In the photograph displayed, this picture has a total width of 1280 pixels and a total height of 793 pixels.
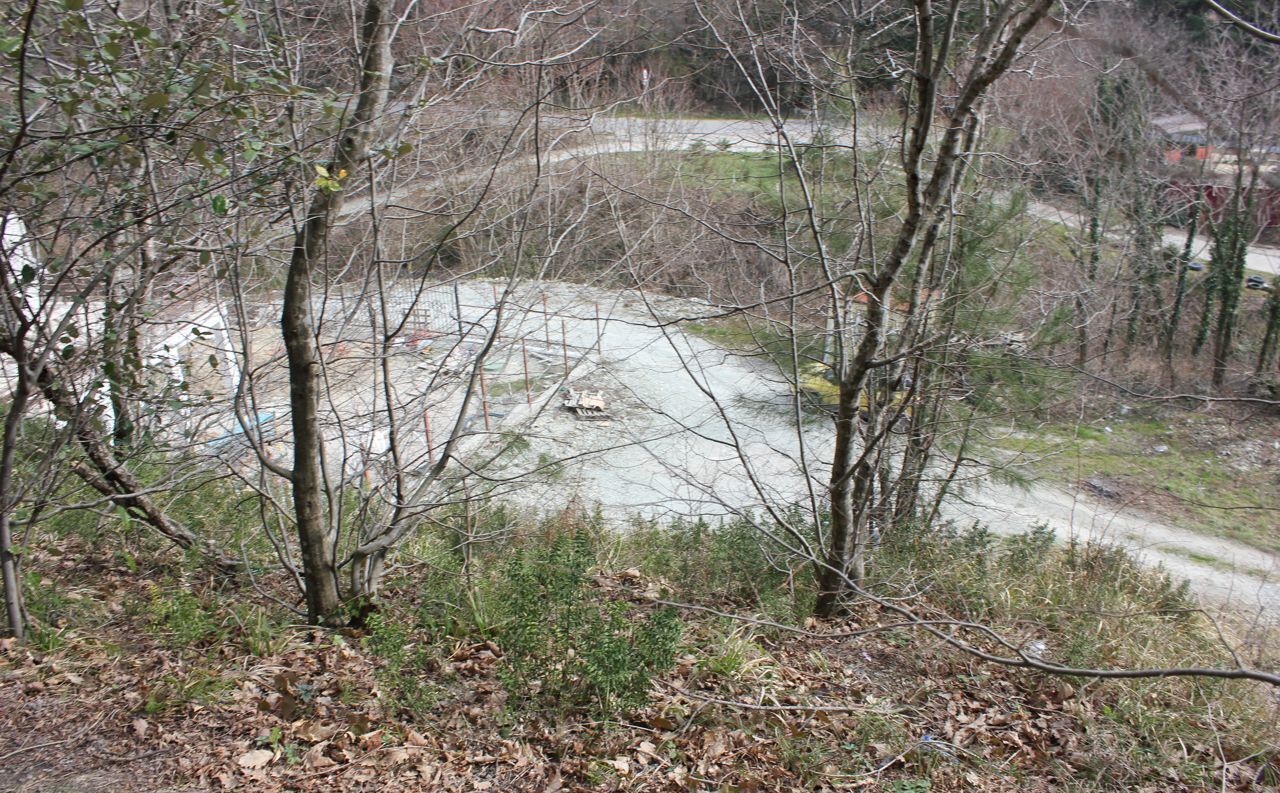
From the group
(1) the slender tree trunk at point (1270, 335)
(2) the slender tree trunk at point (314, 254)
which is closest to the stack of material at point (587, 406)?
(2) the slender tree trunk at point (314, 254)

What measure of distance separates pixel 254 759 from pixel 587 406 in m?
10.8

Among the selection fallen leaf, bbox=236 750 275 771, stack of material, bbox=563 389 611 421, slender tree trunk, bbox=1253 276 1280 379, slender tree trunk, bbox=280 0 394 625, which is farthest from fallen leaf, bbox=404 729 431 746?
slender tree trunk, bbox=1253 276 1280 379

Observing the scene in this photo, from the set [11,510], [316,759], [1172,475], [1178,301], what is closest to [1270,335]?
[1178,301]

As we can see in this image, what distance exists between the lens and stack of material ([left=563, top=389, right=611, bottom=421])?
45.8 feet

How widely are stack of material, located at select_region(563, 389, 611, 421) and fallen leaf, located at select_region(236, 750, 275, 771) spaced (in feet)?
34.2

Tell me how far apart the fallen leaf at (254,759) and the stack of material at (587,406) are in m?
10.4

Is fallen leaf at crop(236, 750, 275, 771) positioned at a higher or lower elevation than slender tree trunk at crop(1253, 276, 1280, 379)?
higher

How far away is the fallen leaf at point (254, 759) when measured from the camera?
335 centimetres

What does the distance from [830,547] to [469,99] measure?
3.76m

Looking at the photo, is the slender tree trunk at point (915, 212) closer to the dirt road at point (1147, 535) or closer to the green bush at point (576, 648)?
the green bush at point (576, 648)

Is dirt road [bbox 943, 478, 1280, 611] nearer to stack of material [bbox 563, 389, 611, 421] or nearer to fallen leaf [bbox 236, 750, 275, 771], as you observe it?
stack of material [bbox 563, 389, 611, 421]

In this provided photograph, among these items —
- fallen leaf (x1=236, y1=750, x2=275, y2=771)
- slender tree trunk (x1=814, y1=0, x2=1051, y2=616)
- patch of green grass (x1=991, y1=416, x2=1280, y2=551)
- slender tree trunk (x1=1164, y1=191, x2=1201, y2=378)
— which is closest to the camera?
fallen leaf (x1=236, y1=750, x2=275, y2=771)

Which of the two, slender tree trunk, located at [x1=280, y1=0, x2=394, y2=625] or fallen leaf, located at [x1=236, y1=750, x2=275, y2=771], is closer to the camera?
fallen leaf, located at [x1=236, y1=750, x2=275, y2=771]

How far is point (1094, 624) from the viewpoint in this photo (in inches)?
212
